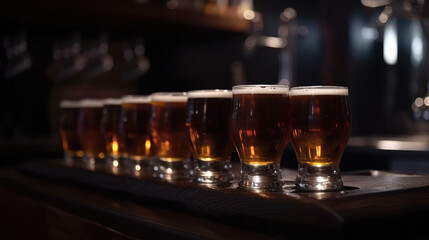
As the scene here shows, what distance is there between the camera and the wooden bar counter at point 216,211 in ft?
2.65

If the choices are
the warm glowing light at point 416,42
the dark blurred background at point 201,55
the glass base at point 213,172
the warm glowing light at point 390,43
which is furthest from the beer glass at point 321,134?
the warm glowing light at point 416,42

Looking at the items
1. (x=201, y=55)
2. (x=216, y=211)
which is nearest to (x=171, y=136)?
(x=216, y=211)

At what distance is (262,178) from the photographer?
3.47 feet

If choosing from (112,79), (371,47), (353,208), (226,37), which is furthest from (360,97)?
(353,208)

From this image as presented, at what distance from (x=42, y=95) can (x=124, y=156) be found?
2976mm

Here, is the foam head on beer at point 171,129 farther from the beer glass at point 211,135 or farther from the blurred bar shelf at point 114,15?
the blurred bar shelf at point 114,15

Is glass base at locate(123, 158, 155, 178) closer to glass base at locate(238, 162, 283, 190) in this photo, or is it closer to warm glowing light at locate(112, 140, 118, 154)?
warm glowing light at locate(112, 140, 118, 154)

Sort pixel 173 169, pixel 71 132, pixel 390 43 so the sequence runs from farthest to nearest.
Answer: pixel 390 43 → pixel 71 132 → pixel 173 169

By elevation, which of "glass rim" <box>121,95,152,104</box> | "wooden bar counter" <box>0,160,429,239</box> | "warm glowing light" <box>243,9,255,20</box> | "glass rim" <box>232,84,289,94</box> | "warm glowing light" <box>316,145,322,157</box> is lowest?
"wooden bar counter" <box>0,160,429,239</box>

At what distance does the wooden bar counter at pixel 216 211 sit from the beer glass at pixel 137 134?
0.45 ft

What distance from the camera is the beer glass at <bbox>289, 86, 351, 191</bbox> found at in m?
1.04

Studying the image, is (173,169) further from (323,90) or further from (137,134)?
(323,90)

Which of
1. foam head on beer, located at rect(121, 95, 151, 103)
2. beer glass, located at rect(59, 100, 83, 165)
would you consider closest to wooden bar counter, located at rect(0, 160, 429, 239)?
foam head on beer, located at rect(121, 95, 151, 103)

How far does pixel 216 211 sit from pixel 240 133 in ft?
0.59
